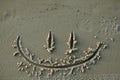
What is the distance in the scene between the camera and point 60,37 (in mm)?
1671

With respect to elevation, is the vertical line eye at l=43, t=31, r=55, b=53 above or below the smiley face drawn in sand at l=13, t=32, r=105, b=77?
above

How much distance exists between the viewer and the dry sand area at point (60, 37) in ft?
5.40

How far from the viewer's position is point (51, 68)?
1.66 meters

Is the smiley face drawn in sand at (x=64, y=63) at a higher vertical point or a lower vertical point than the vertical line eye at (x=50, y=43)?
lower

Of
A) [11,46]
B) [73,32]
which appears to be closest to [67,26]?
[73,32]

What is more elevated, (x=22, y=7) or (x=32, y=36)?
(x=22, y=7)

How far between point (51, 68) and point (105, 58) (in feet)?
0.83

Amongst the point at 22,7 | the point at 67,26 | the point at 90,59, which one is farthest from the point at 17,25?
the point at 90,59

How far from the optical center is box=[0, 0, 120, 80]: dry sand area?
1.64 m

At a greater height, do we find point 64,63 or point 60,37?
point 60,37

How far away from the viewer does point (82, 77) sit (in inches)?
64.5

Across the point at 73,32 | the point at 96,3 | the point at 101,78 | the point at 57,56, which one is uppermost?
the point at 96,3

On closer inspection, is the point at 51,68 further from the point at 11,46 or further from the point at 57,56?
the point at 11,46

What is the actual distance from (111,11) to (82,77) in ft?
1.11
